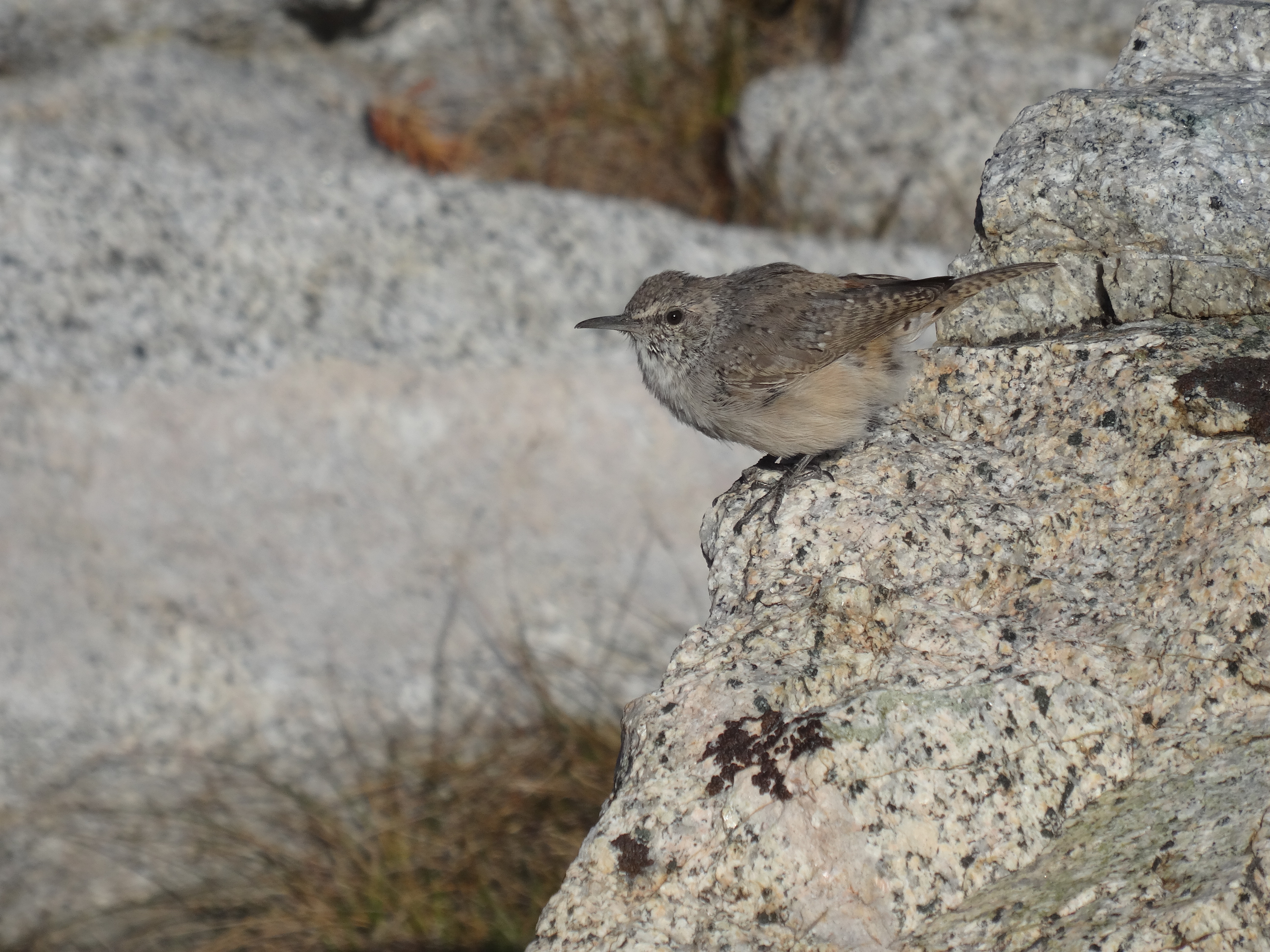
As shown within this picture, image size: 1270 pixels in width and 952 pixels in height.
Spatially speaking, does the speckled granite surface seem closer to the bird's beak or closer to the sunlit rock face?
the sunlit rock face

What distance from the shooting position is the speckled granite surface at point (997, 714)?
241 cm

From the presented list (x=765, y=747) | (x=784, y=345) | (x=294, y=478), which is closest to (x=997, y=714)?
(x=765, y=747)

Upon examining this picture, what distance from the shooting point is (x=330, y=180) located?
693 centimetres

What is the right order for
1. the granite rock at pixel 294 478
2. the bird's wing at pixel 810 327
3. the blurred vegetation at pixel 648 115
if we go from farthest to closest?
the blurred vegetation at pixel 648 115, the granite rock at pixel 294 478, the bird's wing at pixel 810 327

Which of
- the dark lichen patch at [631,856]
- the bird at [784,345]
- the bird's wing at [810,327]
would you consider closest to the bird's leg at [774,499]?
the bird at [784,345]

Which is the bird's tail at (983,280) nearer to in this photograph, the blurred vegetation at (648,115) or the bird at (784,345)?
the bird at (784,345)

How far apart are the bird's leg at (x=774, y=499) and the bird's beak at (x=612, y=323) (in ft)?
4.04

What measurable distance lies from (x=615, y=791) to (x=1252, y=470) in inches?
65.2

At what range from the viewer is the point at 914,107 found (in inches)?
317

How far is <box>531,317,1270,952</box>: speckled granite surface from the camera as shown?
2.41 meters

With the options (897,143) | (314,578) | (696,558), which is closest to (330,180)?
(314,578)

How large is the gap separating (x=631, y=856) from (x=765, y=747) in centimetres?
37

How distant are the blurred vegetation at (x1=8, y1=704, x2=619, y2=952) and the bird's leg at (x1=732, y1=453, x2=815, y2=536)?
2424 millimetres

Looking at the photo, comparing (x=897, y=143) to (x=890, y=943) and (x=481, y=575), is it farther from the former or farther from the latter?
(x=890, y=943)
